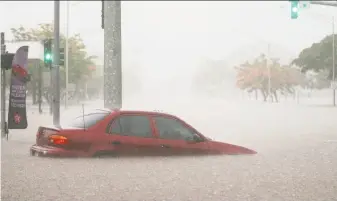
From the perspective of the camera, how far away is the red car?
12.6 m

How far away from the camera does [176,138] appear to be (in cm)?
1346

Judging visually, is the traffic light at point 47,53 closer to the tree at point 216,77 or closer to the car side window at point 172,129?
the car side window at point 172,129

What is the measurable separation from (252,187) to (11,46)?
5063cm

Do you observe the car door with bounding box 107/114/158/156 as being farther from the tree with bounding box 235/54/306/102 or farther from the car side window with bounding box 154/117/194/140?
the tree with bounding box 235/54/306/102

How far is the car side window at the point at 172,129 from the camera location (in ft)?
44.1

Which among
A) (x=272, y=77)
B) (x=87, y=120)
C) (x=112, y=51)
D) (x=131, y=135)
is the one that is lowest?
(x=131, y=135)

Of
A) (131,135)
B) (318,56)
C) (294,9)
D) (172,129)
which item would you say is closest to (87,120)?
(131,135)

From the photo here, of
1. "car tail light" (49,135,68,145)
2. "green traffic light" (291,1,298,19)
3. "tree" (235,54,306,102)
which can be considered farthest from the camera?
"tree" (235,54,306,102)

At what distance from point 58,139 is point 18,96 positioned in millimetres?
5589

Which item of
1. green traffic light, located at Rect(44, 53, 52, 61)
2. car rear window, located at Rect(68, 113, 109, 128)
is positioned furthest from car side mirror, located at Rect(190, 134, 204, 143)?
green traffic light, located at Rect(44, 53, 52, 61)

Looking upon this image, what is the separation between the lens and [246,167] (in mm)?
12133

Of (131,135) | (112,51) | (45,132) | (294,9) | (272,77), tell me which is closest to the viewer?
(45,132)

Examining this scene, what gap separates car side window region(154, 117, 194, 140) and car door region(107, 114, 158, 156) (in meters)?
0.28

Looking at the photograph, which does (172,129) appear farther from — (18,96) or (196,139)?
(18,96)
